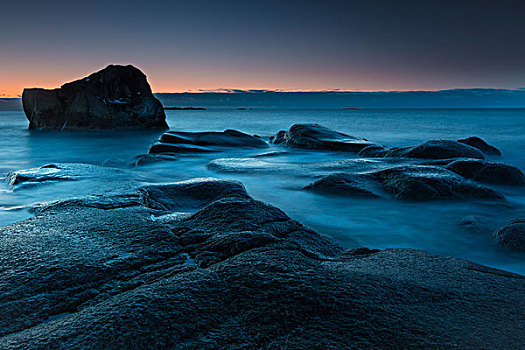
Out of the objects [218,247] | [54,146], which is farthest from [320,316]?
[54,146]

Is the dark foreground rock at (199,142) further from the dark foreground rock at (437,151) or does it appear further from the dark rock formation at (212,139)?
the dark foreground rock at (437,151)

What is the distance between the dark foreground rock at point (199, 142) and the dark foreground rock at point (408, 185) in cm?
600

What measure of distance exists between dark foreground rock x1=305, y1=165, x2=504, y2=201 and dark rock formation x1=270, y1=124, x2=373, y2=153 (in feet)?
19.1

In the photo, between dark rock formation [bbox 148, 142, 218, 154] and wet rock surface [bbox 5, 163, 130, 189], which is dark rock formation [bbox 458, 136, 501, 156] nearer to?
dark rock formation [bbox 148, 142, 218, 154]

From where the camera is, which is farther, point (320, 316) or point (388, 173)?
point (388, 173)

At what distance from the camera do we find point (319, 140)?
1222 centimetres

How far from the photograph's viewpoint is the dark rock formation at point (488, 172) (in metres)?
6.36

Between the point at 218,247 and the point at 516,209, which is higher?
the point at 218,247

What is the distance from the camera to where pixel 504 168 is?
6.55m

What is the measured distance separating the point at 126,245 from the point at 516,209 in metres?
5.11

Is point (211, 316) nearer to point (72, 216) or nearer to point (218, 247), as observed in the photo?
point (218, 247)

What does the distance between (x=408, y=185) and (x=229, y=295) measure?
14.1ft

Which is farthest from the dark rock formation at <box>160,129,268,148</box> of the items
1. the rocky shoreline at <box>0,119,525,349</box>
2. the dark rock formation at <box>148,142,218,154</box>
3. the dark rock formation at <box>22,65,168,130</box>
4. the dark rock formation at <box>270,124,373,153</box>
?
the dark rock formation at <box>22,65,168,130</box>

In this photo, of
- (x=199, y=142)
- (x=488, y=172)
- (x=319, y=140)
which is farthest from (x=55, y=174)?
(x=319, y=140)
